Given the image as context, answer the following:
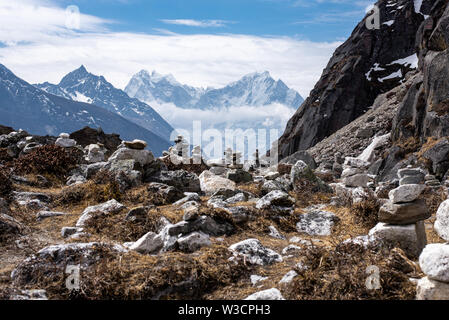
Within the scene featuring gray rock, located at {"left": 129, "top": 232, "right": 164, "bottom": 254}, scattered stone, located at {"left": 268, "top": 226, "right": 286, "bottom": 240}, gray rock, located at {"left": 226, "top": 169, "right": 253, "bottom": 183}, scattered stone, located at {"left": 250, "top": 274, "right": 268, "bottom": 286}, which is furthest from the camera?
gray rock, located at {"left": 226, "top": 169, "right": 253, "bottom": 183}

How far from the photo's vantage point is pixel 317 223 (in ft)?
29.0

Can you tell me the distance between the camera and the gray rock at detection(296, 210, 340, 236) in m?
8.47

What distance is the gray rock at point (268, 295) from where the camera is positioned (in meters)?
4.68

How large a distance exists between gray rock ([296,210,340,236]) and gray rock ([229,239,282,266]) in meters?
2.24

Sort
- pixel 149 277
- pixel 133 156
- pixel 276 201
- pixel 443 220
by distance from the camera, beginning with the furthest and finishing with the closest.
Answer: pixel 133 156 < pixel 276 201 < pixel 443 220 < pixel 149 277

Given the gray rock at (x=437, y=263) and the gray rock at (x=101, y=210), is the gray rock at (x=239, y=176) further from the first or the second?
the gray rock at (x=437, y=263)

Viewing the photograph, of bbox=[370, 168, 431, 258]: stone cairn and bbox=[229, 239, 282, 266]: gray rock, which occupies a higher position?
bbox=[370, 168, 431, 258]: stone cairn

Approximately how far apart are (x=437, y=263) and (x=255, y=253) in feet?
9.58

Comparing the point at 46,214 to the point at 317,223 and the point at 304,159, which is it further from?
the point at 304,159

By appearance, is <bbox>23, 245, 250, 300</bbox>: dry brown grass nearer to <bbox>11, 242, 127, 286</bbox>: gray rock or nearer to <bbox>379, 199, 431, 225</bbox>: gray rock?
<bbox>11, 242, 127, 286</bbox>: gray rock

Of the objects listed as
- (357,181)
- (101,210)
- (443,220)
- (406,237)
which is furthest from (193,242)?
(357,181)

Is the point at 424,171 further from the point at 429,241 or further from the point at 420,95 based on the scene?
the point at 429,241

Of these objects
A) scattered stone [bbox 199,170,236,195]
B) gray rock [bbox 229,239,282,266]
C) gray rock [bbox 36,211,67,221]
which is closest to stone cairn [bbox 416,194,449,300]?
gray rock [bbox 229,239,282,266]
